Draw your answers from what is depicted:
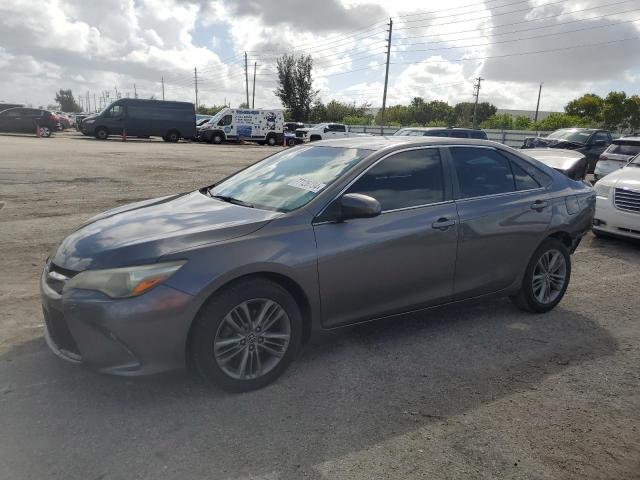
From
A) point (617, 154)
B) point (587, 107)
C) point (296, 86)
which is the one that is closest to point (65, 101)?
point (296, 86)

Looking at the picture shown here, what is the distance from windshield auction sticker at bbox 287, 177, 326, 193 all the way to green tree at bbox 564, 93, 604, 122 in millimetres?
49272

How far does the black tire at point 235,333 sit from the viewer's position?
10.1 ft

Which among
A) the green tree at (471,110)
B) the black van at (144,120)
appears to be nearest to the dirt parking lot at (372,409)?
the black van at (144,120)

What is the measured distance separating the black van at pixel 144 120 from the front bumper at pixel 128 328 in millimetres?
31430

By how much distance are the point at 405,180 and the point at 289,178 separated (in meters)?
0.89

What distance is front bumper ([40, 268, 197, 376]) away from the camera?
2.92 m

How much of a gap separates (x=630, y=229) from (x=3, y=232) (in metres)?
8.77

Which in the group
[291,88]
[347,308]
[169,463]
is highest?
[291,88]

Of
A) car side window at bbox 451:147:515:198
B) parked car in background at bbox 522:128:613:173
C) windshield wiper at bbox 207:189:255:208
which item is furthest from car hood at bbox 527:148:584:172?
parked car in background at bbox 522:128:613:173

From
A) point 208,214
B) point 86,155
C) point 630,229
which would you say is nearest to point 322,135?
point 86,155

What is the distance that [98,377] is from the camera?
344cm

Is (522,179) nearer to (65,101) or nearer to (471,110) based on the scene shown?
(471,110)

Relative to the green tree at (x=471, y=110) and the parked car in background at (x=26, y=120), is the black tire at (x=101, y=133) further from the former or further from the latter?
the green tree at (x=471, y=110)

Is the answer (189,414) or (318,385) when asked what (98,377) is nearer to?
(189,414)
